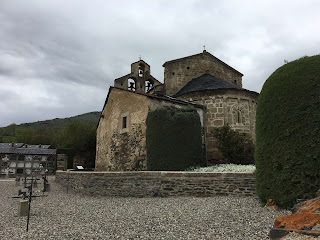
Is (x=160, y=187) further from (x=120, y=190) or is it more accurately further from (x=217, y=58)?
(x=217, y=58)

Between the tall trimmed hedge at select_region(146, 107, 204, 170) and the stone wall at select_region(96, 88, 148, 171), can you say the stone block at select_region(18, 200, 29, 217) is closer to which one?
the tall trimmed hedge at select_region(146, 107, 204, 170)

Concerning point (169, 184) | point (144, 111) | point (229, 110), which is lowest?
point (169, 184)

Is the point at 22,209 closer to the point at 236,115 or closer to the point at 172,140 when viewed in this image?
the point at 172,140

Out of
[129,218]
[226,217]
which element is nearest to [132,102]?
[129,218]

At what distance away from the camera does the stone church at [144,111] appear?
1268cm

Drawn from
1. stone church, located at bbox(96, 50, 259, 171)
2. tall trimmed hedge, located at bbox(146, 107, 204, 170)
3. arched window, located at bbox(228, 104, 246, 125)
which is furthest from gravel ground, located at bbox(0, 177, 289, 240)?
arched window, located at bbox(228, 104, 246, 125)

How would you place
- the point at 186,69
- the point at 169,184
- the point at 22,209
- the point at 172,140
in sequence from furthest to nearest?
1. the point at 186,69
2. the point at 172,140
3. the point at 169,184
4. the point at 22,209

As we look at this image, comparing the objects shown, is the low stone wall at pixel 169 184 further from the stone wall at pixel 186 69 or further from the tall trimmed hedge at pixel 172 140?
the stone wall at pixel 186 69

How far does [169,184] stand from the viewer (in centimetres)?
838

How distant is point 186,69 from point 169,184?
14.8 m

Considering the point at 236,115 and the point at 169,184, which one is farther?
the point at 236,115

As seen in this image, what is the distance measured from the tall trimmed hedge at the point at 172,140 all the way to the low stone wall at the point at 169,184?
2.52 metres

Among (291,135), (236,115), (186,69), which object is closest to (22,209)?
(291,135)

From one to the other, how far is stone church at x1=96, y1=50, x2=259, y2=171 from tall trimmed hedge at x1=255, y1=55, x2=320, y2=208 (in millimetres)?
7213
